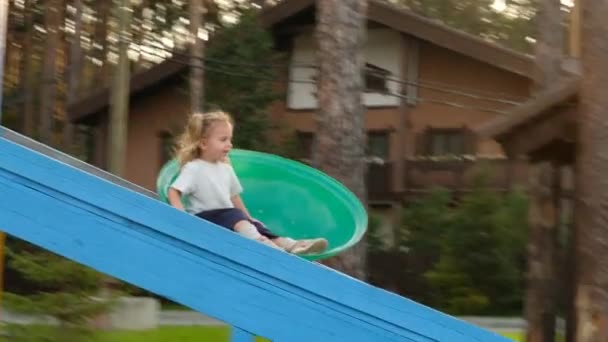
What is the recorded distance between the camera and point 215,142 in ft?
19.5

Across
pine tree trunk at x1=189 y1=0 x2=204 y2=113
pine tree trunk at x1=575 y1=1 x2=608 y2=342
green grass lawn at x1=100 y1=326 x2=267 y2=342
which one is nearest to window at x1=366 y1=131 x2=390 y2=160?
pine tree trunk at x1=189 y1=0 x2=204 y2=113

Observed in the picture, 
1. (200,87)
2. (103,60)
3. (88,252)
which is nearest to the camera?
(88,252)

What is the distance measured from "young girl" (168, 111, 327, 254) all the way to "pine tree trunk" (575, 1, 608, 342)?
50.5 inches

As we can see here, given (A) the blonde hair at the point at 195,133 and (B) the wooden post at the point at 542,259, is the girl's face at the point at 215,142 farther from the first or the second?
(B) the wooden post at the point at 542,259

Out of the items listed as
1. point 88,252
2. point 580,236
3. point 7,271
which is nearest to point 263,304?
point 88,252

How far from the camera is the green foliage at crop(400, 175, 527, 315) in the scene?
18.7 m

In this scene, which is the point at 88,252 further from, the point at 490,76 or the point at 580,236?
the point at 490,76

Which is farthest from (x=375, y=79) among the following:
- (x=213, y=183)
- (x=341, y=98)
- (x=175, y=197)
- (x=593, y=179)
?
(x=593, y=179)

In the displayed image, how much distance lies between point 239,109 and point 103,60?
20929mm

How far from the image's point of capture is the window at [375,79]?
22766mm

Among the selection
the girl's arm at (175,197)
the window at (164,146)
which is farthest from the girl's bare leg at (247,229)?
the window at (164,146)

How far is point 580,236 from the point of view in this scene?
5.37 m

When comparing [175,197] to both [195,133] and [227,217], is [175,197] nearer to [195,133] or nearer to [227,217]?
[227,217]

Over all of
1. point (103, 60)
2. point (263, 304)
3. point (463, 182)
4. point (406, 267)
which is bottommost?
point (263, 304)
